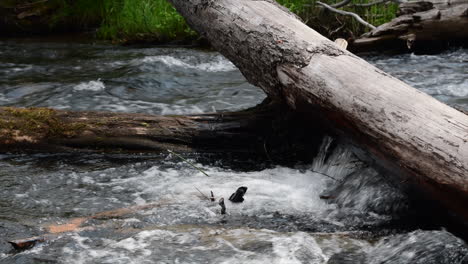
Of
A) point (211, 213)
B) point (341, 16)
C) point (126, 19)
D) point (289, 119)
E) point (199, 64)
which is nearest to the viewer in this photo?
point (211, 213)

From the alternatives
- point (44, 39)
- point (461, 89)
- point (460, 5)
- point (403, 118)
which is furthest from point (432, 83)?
point (44, 39)

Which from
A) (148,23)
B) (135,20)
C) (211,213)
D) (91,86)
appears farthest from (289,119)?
(135,20)

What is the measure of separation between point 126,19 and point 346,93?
7464mm

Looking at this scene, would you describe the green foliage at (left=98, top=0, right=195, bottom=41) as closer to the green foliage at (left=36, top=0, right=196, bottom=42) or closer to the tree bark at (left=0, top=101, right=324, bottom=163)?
the green foliage at (left=36, top=0, right=196, bottom=42)

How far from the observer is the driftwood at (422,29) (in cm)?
705

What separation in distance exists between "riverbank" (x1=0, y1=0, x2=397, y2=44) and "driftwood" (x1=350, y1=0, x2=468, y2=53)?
2.80ft

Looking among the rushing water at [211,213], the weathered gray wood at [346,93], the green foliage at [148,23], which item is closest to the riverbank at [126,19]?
the green foliage at [148,23]

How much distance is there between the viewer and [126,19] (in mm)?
9930

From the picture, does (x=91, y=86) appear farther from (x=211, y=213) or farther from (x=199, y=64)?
(x=211, y=213)

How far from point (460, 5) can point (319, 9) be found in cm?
219

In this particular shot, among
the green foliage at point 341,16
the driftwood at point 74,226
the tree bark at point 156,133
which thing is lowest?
the driftwood at point 74,226

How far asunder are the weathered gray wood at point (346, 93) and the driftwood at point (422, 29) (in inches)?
138

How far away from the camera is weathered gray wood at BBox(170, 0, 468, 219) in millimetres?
2562

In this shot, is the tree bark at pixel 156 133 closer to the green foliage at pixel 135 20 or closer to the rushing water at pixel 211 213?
the rushing water at pixel 211 213
